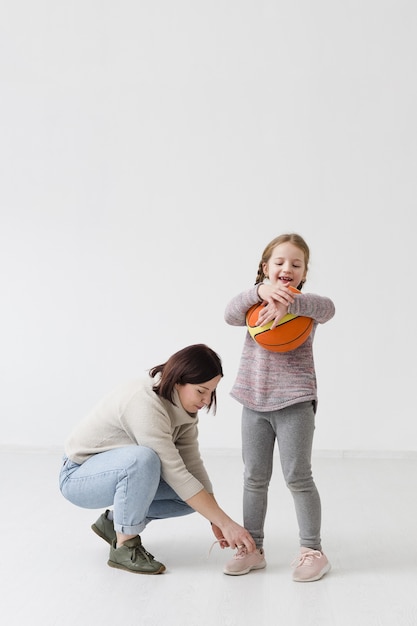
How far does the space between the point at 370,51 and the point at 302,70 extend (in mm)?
363

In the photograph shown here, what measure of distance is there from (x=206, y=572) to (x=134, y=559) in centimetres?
20

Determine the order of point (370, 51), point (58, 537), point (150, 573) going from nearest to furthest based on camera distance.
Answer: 1. point (150, 573)
2. point (58, 537)
3. point (370, 51)

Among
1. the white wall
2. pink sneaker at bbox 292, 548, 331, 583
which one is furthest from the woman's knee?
the white wall

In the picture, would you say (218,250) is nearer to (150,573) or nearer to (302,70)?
(302,70)

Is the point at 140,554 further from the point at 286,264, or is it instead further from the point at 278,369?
the point at 286,264

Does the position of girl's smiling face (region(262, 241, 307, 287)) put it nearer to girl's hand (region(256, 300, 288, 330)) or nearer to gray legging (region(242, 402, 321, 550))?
girl's hand (region(256, 300, 288, 330))

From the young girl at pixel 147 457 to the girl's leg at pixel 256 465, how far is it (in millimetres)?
113

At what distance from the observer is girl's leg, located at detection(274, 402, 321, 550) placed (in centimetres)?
229

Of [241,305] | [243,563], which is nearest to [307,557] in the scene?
[243,563]

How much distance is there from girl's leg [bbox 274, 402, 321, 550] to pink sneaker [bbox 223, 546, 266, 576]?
0.14 m

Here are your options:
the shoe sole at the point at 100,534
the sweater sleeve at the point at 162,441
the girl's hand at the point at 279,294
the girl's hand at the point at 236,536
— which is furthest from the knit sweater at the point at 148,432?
the girl's hand at the point at 279,294

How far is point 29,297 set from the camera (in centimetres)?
444

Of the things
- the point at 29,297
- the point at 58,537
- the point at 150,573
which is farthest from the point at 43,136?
the point at 150,573

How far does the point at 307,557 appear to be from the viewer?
89.2 inches
